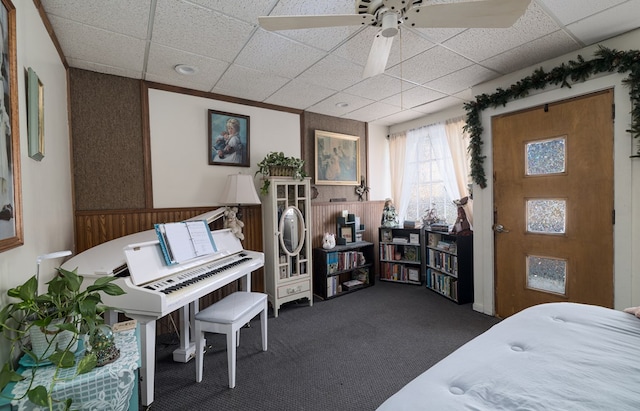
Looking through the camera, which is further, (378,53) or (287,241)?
(287,241)

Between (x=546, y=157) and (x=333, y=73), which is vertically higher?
(x=333, y=73)

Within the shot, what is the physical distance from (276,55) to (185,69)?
0.91 meters

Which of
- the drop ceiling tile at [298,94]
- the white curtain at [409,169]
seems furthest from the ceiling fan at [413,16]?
the white curtain at [409,169]

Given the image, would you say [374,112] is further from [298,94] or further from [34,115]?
[34,115]

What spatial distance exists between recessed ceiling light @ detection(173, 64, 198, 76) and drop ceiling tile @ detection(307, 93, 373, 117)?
154 centimetres

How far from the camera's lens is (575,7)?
181 centimetres

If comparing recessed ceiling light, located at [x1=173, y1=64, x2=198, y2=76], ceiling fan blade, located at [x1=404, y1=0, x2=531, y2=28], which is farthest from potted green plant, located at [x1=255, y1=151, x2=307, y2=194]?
ceiling fan blade, located at [x1=404, y1=0, x2=531, y2=28]

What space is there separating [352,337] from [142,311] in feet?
5.92

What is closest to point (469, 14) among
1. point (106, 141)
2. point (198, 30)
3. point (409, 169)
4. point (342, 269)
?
point (198, 30)

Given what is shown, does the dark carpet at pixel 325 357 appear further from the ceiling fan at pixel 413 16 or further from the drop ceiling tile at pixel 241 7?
the drop ceiling tile at pixel 241 7

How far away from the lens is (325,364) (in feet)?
7.32

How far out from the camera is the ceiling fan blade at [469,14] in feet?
4.14

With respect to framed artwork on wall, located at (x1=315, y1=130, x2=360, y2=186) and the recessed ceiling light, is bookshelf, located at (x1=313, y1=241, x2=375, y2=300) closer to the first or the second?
framed artwork on wall, located at (x1=315, y1=130, x2=360, y2=186)

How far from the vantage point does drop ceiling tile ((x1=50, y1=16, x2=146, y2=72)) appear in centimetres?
194
